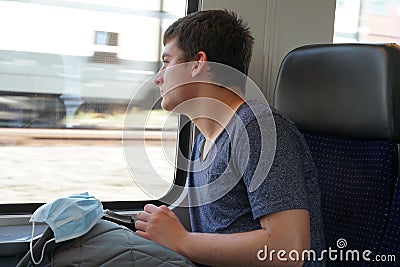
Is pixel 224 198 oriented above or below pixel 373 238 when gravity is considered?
above

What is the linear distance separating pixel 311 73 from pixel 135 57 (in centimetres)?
69

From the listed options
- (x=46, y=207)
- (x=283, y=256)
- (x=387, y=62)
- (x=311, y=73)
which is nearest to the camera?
(x=283, y=256)

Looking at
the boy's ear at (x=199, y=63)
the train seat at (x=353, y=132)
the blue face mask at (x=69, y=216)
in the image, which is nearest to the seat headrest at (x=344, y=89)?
the train seat at (x=353, y=132)

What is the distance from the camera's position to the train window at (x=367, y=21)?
7.75 feet

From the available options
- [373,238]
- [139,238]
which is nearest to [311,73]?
[373,238]

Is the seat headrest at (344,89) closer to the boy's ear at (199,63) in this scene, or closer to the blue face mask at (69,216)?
the boy's ear at (199,63)

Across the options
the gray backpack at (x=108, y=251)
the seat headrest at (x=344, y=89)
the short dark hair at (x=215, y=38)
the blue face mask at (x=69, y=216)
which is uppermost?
the short dark hair at (x=215, y=38)

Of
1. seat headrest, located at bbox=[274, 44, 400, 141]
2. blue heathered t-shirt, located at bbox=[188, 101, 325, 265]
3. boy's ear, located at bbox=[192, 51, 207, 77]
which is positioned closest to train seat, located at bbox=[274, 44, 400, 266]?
seat headrest, located at bbox=[274, 44, 400, 141]

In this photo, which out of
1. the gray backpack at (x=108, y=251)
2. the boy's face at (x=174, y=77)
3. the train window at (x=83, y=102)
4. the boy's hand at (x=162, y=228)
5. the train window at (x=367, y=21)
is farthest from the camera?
the train window at (x=367, y=21)

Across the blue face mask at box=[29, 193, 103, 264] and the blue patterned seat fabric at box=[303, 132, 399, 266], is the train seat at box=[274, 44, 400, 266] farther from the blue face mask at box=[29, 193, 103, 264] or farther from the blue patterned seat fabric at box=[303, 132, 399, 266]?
the blue face mask at box=[29, 193, 103, 264]

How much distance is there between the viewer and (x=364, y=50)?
5.14 feet

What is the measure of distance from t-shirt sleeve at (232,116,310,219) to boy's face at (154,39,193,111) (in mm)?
277

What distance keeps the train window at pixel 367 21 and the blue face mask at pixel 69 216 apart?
1485mm

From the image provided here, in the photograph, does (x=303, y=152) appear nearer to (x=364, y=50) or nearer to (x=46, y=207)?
(x=364, y=50)
